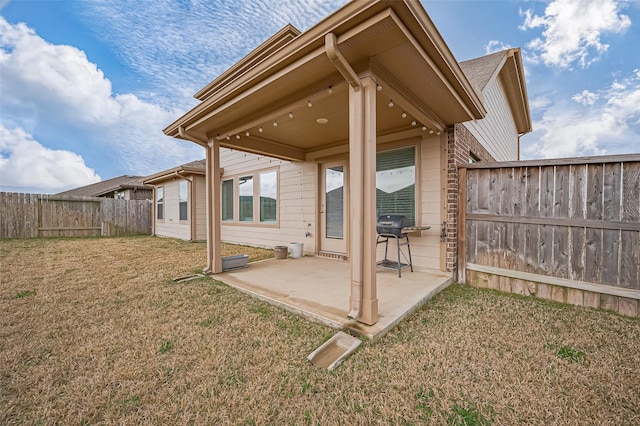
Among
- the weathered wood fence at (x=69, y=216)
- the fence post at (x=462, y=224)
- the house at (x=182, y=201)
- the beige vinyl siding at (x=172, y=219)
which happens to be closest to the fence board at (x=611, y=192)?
the fence post at (x=462, y=224)

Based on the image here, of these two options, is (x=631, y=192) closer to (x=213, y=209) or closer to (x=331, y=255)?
(x=331, y=255)

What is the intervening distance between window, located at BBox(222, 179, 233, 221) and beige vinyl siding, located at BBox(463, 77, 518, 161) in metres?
6.83

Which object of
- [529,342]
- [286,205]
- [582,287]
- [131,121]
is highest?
[131,121]

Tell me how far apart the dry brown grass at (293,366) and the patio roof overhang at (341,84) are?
8.12ft

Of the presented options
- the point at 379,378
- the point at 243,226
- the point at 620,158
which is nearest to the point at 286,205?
the point at 243,226

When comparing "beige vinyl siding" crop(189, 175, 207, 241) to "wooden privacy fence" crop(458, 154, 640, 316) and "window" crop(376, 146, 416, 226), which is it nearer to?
"window" crop(376, 146, 416, 226)

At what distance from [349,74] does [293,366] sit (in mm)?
2440

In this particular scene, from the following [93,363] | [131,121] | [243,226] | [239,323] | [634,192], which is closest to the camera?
[93,363]

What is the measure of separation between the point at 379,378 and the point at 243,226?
683cm

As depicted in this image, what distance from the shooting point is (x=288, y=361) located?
6.24 ft

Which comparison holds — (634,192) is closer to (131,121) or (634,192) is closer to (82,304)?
(82,304)

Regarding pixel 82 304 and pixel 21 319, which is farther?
pixel 82 304

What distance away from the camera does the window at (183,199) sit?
9398 millimetres

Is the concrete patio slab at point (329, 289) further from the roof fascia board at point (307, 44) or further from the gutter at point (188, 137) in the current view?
the roof fascia board at point (307, 44)
